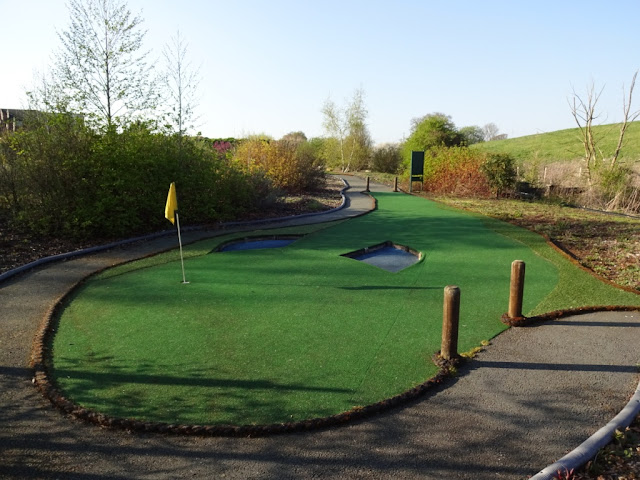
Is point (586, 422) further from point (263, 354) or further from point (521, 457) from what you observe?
point (263, 354)

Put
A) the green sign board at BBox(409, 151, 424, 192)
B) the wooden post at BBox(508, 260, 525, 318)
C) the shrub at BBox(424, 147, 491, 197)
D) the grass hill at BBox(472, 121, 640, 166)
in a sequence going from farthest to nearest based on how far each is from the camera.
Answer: the grass hill at BBox(472, 121, 640, 166) < the green sign board at BBox(409, 151, 424, 192) < the shrub at BBox(424, 147, 491, 197) < the wooden post at BBox(508, 260, 525, 318)

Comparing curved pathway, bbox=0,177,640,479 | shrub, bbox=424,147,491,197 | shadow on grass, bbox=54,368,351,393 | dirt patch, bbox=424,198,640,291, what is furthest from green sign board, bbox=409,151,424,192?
shadow on grass, bbox=54,368,351,393

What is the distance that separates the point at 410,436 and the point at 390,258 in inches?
242

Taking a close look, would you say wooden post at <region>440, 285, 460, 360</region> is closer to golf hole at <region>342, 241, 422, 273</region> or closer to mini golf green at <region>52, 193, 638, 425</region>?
→ mini golf green at <region>52, 193, 638, 425</region>

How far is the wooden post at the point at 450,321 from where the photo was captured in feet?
15.3

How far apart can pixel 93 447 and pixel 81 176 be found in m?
8.97

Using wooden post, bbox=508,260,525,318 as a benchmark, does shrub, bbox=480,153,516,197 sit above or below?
above

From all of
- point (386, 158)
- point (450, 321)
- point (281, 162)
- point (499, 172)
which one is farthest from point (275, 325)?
point (386, 158)

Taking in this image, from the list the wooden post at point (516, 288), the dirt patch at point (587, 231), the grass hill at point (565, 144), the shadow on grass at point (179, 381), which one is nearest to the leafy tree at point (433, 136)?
the grass hill at point (565, 144)

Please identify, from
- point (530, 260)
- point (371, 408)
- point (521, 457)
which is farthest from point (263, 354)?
point (530, 260)

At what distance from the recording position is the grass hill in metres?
34.4

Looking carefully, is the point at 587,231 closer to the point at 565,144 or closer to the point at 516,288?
the point at 516,288

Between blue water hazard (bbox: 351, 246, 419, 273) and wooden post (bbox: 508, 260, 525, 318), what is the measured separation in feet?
9.17

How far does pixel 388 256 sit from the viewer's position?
9766 mm
